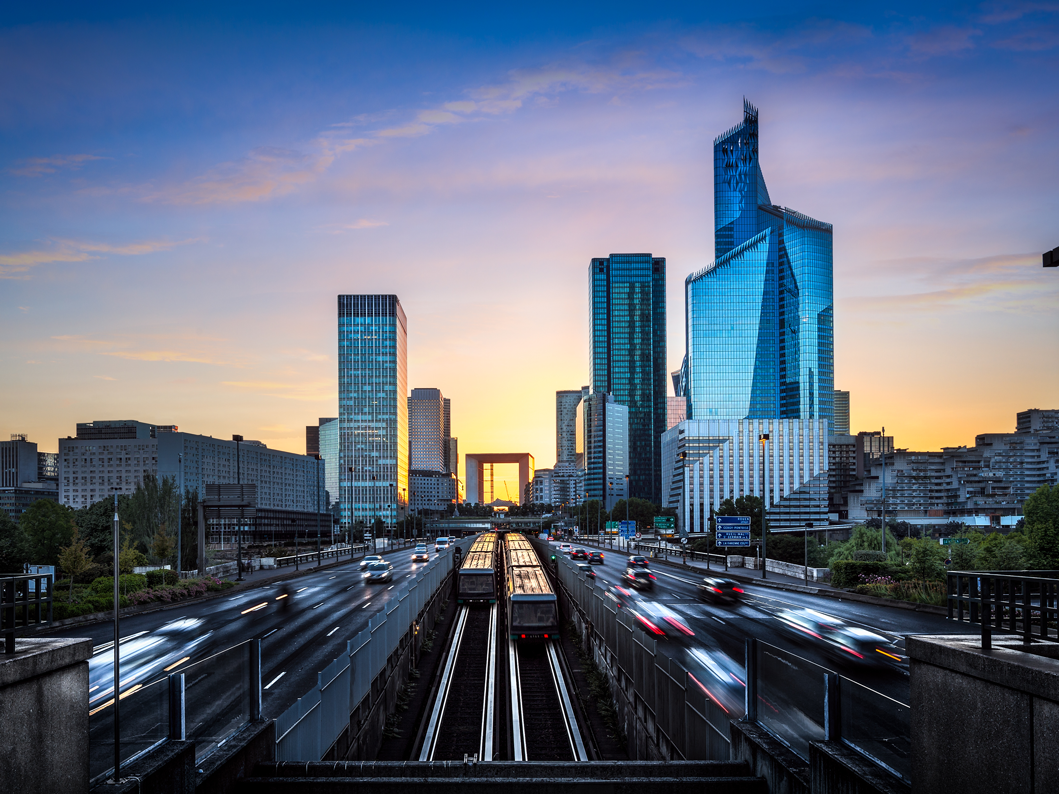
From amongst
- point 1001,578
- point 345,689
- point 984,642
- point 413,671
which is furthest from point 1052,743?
point 413,671

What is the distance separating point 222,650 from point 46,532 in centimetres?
6194

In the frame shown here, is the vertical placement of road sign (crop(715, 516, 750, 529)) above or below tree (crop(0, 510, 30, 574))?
above

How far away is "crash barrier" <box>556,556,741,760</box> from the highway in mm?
7610

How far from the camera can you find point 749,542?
63719 millimetres

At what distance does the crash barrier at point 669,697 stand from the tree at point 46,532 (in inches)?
2413

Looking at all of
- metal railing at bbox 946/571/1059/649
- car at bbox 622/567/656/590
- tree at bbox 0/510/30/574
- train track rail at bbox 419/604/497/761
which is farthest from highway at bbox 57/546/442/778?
tree at bbox 0/510/30/574

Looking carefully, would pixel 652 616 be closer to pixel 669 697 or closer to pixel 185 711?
pixel 669 697

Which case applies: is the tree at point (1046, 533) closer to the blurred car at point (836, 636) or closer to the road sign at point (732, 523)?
the road sign at point (732, 523)

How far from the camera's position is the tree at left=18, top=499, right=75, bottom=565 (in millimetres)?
68562

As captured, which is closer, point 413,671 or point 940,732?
point 940,732

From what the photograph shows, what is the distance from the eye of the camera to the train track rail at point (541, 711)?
2341 centimetres

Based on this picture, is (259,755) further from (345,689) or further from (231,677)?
(345,689)

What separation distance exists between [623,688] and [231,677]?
1596 cm

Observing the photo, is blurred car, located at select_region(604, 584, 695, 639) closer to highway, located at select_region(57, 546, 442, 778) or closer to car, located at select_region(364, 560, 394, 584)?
highway, located at select_region(57, 546, 442, 778)
